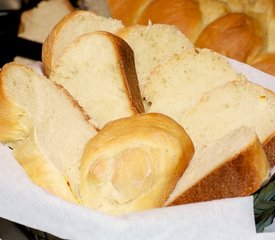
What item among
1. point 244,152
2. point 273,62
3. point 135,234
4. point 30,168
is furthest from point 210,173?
point 273,62

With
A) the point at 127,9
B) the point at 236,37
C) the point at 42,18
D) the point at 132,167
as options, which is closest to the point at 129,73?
the point at 132,167

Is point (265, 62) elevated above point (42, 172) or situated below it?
below

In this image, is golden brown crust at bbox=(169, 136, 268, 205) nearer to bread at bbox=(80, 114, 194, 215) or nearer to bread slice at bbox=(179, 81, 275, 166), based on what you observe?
bread at bbox=(80, 114, 194, 215)

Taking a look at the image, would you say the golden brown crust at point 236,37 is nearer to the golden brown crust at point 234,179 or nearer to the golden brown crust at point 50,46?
the golden brown crust at point 50,46

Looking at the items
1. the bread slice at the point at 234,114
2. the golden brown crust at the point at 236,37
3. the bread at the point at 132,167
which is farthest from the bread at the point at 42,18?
the bread at the point at 132,167

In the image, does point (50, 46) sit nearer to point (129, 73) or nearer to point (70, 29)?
point (70, 29)

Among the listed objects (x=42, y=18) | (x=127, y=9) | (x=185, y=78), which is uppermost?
(x=185, y=78)
